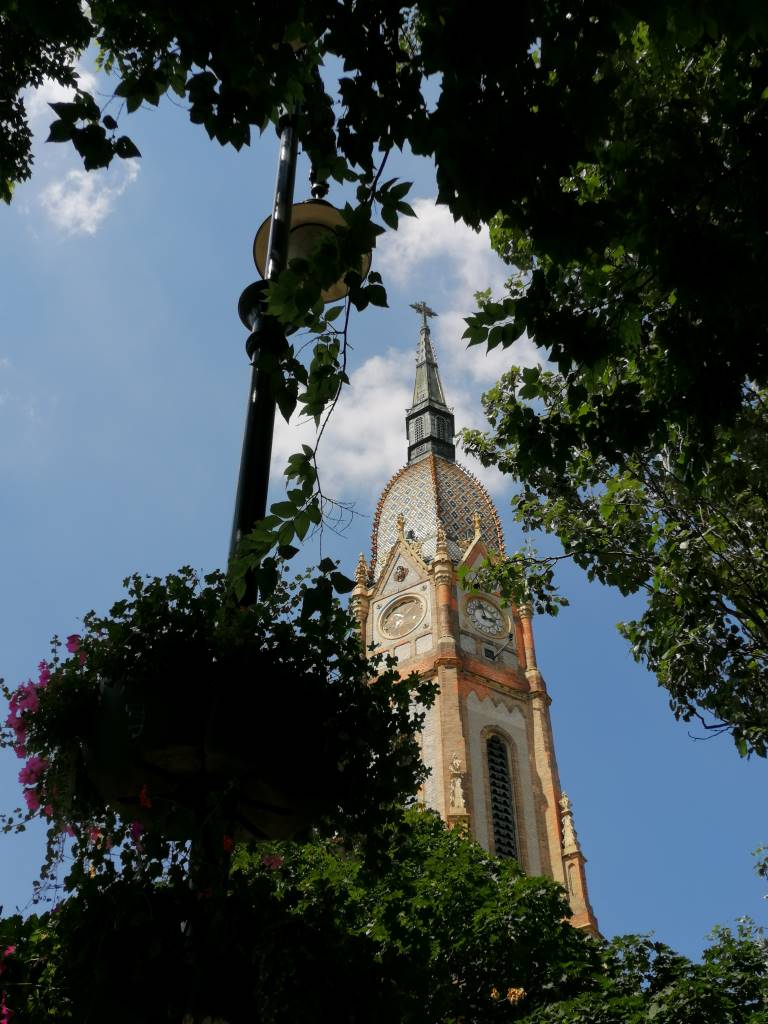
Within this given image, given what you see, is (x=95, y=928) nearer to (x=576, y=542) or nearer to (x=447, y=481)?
(x=576, y=542)

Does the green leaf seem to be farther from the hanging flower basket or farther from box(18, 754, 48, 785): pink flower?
box(18, 754, 48, 785): pink flower

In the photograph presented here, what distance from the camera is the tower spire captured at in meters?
63.5

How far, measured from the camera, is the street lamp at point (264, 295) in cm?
428

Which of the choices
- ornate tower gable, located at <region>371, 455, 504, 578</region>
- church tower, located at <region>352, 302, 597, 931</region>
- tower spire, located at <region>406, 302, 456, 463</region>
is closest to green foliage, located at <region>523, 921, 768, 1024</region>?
church tower, located at <region>352, 302, 597, 931</region>

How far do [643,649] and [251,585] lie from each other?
8.16 meters

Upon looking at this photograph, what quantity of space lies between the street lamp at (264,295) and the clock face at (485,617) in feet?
158

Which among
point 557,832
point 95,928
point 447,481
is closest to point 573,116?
point 95,928

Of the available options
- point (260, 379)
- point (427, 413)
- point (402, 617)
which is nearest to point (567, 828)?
point (402, 617)

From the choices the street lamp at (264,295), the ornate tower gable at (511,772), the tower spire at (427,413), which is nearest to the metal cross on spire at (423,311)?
the tower spire at (427,413)

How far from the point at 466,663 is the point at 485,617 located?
12.5 feet

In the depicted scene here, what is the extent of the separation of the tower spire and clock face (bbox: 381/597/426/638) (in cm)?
1161

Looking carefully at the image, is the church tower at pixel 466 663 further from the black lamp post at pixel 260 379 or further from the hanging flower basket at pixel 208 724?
the hanging flower basket at pixel 208 724

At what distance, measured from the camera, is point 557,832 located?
47156 mm

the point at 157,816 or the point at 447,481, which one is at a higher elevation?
the point at 447,481
